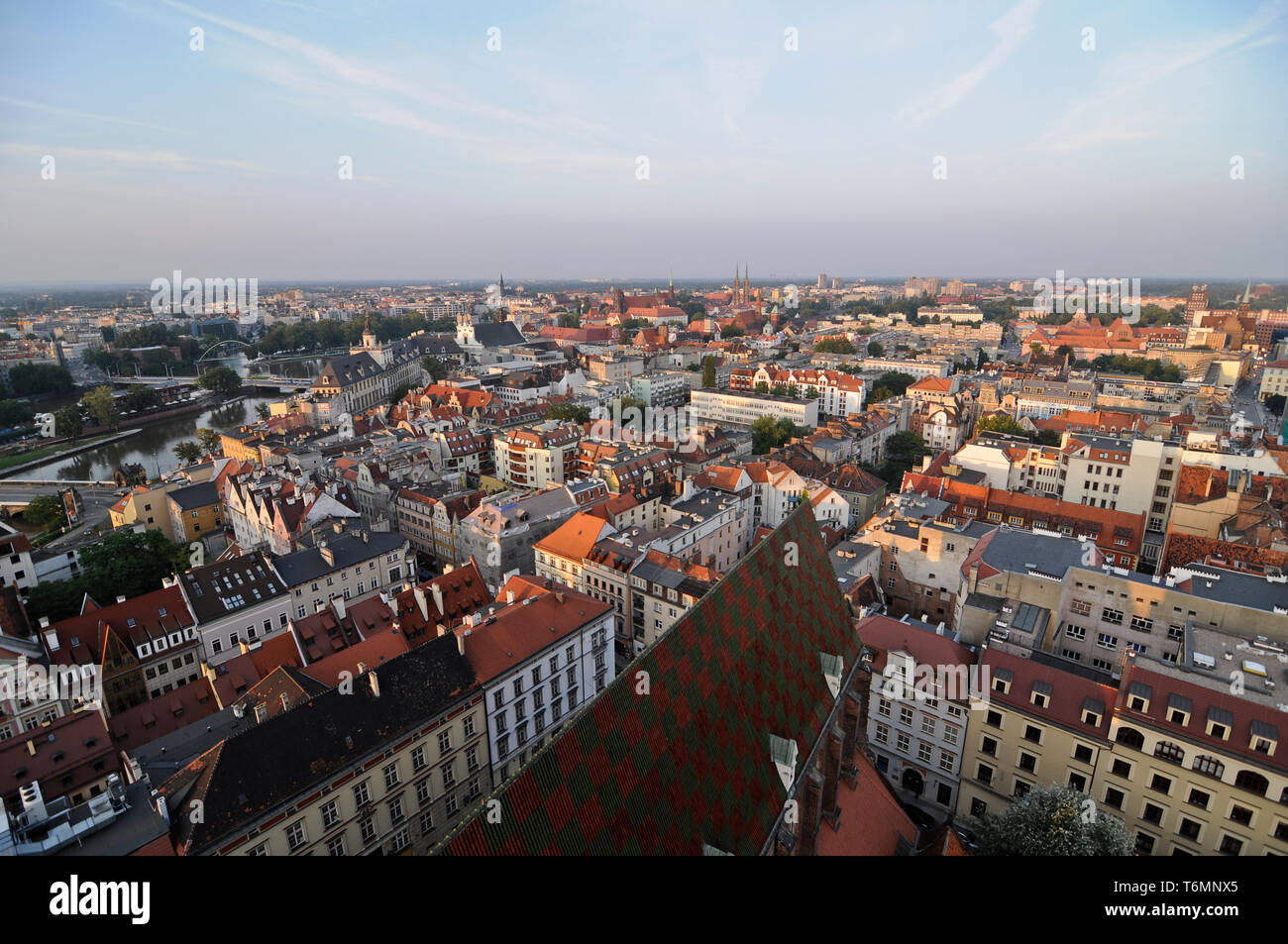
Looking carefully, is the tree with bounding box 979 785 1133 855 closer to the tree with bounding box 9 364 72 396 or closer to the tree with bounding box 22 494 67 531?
the tree with bounding box 22 494 67 531

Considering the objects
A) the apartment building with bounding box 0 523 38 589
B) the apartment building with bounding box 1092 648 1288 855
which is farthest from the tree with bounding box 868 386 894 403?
the apartment building with bounding box 0 523 38 589

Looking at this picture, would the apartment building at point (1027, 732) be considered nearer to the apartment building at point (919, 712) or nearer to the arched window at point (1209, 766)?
the apartment building at point (919, 712)

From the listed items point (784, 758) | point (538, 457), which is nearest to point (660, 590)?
point (784, 758)

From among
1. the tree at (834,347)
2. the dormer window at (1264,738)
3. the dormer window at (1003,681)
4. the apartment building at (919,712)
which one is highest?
the tree at (834,347)

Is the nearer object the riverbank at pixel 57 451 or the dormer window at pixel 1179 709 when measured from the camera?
the dormer window at pixel 1179 709

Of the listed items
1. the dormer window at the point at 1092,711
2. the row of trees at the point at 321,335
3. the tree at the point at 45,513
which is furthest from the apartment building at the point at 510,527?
the row of trees at the point at 321,335

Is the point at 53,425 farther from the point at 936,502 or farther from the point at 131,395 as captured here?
the point at 936,502

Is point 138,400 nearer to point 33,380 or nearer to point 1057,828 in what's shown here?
point 33,380

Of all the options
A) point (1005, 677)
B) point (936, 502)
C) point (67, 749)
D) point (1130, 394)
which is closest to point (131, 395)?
point (67, 749)
